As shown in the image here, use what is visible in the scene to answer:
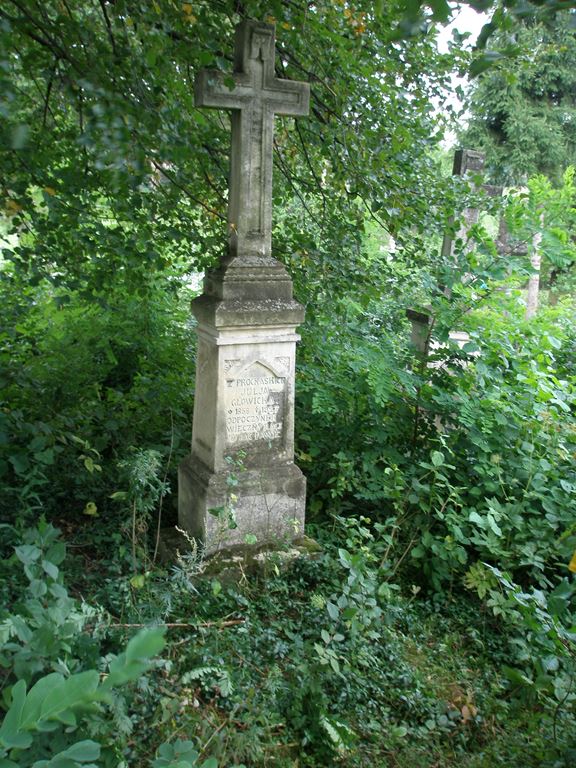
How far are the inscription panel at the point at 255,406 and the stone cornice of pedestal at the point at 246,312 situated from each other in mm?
303

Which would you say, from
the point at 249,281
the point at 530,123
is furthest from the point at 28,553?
the point at 530,123

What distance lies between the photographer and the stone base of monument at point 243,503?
4051mm

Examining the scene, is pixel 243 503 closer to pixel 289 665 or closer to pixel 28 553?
pixel 289 665

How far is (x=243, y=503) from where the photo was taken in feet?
13.6

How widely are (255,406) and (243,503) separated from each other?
1.95ft

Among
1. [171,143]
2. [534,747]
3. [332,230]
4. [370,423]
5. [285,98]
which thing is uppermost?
[285,98]

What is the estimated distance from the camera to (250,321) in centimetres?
394

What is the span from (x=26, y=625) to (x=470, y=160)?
19.8ft

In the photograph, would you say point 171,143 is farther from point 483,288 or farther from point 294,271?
point 483,288

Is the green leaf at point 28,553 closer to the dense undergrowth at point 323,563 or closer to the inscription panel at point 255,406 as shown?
the dense undergrowth at point 323,563

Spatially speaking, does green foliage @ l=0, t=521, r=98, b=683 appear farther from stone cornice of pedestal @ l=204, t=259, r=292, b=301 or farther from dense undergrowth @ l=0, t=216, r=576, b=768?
stone cornice of pedestal @ l=204, t=259, r=292, b=301

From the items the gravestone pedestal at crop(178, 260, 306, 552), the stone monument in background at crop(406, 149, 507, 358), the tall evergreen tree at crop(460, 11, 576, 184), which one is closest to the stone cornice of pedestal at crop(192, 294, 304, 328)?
the gravestone pedestal at crop(178, 260, 306, 552)

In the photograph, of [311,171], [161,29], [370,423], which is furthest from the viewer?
[311,171]

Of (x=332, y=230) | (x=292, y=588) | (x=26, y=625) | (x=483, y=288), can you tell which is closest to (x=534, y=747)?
(x=292, y=588)
